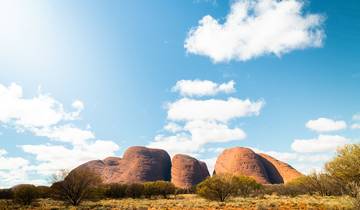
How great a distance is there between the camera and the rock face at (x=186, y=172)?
125 metres

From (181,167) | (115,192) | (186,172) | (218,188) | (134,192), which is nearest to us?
(218,188)

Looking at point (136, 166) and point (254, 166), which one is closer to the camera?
point (254, 166)

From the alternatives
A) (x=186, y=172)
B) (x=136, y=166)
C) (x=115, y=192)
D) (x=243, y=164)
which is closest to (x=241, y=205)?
(x=115, y=192)

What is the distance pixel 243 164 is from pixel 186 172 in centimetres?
2670

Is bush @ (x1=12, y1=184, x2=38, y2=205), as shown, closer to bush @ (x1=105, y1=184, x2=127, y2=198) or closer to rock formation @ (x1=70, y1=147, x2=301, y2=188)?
bush @ (x1=105, y1=184, x2=127, y2=198)

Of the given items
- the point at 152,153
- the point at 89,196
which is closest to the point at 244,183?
the point at 89,196

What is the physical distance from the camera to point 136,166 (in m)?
131

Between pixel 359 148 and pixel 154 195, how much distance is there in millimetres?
58988

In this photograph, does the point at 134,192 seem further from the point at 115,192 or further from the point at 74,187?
the point at 74,187

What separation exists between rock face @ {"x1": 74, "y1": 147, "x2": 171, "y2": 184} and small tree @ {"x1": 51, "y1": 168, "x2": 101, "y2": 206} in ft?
283

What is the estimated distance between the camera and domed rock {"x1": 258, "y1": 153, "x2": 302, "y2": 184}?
129375 mm

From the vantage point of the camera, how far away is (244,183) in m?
62.4

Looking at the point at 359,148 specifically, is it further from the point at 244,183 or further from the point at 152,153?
the point at 152,153

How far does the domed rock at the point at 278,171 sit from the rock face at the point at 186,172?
30.6 metres
